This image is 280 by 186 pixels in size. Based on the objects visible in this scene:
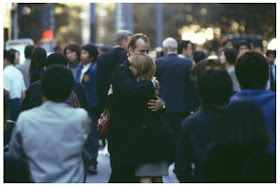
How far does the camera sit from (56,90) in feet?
17.4

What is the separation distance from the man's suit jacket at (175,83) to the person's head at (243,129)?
6.24 m

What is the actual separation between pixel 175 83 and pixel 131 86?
149 inches

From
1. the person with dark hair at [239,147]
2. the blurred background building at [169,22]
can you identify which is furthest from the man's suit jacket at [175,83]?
the blurred background building at [169,22]

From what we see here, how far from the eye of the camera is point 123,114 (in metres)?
7.55

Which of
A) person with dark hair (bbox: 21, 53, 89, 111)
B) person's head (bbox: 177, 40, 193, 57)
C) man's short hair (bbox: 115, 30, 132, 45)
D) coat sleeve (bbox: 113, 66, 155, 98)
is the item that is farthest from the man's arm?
Result: person's head (bbox: 177, 40, 193, 57)

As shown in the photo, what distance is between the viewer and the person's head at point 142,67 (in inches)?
293

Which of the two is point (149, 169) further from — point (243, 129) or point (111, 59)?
point (111, 59)

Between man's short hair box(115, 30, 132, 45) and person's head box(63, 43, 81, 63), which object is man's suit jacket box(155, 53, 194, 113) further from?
person's head box(63, 43, 81, 63)

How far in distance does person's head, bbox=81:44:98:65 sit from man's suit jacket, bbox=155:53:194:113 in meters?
1.08

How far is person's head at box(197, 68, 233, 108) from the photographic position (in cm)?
515

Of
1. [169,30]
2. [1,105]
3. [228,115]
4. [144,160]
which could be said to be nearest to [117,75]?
[144,160]

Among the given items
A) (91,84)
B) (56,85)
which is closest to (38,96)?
(56,85)

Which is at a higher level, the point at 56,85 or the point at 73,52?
the point at 73,52

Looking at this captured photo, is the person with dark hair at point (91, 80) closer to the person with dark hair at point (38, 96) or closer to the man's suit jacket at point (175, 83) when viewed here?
the man's suit jacket at point (175, 83)
